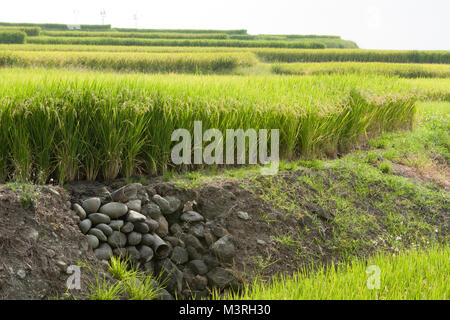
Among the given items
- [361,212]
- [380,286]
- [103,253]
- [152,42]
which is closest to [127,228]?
[103,253]

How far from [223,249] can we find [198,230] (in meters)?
0.34

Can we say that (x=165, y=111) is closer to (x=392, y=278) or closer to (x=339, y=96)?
(x=392, y=278)

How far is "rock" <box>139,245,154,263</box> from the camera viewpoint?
443 cm

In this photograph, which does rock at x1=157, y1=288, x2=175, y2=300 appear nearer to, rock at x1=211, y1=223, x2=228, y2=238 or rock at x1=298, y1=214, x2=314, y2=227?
rock at x1=211, y1=223, x2=228, y2=238

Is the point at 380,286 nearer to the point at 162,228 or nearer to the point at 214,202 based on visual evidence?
the point at 214,202

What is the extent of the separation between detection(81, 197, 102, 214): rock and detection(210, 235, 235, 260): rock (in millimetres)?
1213

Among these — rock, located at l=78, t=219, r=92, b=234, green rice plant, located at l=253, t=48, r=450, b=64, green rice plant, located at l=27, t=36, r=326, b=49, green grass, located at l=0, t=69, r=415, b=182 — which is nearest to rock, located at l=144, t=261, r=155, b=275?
rock, located at l=78, t=219, r=92, b=234

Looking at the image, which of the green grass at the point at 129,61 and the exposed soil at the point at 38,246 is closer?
the exposed soil at the point at 38,246

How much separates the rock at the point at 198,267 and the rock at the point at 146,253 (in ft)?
1.34

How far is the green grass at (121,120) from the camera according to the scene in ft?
15.8

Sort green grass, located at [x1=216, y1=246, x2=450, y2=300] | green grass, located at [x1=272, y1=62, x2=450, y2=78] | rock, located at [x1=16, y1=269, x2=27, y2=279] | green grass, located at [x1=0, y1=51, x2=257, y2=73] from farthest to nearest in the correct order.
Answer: green grass, located at [x1=272, y1=62, x2=450, y2=78]
green grass, located at [x1=0, y1=51, x2=257, y2=73]
rock, located at [x1=16, y1=269, x2=27, y2=279]
green grass, located at [x1=216, y1=246, x2=450, y2=300]

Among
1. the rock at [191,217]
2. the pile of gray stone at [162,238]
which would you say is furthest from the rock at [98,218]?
the rock at [191,217]

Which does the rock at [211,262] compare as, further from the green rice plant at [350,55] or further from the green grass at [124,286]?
the green rice plant at [350,55]
